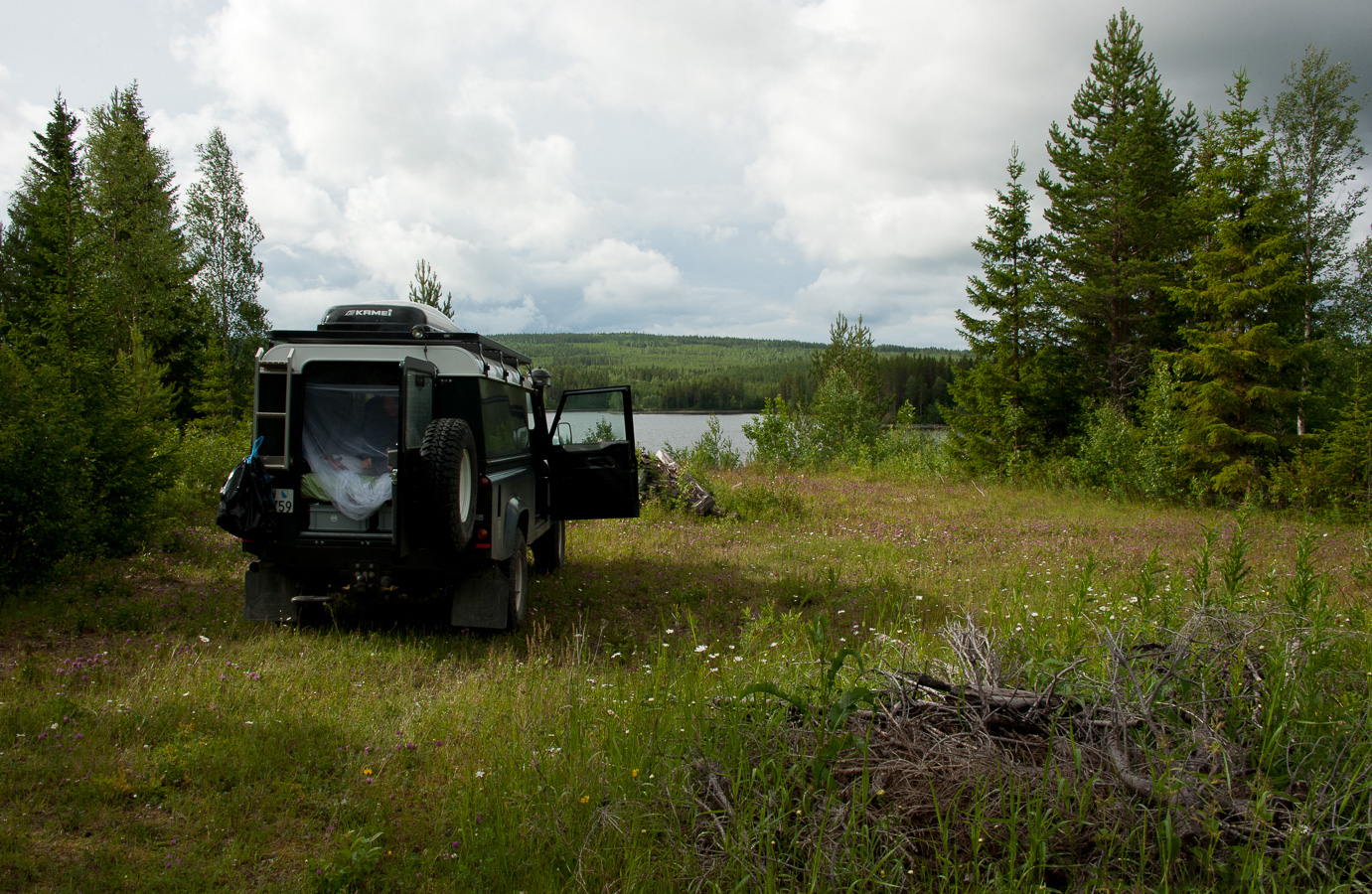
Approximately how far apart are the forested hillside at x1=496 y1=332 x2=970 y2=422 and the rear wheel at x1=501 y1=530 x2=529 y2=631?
2627 mm

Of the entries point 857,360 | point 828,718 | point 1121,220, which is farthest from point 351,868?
point 857,360

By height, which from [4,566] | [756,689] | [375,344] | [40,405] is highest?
[375,344]

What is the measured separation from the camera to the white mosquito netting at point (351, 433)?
19.3ft

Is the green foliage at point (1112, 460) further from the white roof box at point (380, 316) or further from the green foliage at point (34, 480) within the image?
the green foliage at point (34, 480)

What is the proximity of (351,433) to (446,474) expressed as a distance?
4.23 ft

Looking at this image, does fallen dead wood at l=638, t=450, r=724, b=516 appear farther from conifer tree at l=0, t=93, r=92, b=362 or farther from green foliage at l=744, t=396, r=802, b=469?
green foliage at l=744, t=396, r=802, b=469

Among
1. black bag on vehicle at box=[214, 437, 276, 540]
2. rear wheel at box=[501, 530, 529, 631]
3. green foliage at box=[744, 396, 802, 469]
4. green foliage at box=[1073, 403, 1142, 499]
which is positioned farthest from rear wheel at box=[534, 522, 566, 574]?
green foliage at box=[744, 396, 802, 469]

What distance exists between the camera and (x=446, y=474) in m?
5.22

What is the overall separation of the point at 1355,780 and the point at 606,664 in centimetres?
426

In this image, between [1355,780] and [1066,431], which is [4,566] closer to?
[1355,780]

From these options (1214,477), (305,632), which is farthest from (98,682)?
(1214,477)

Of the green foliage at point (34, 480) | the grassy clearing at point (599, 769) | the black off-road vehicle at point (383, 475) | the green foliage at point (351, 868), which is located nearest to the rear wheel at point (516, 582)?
the black off-road vehicle at point (383, 475)

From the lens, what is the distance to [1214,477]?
54.8 feet

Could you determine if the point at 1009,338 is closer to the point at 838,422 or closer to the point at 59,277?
the point at 838,422
